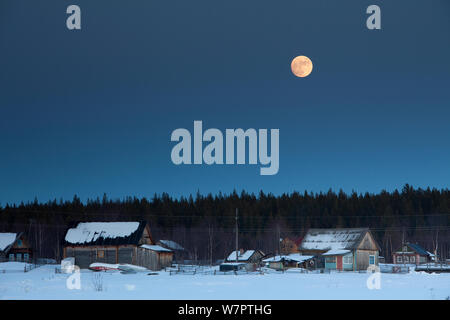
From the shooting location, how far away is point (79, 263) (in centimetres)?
5922

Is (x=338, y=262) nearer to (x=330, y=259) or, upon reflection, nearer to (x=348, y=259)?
(x=330, y=259)

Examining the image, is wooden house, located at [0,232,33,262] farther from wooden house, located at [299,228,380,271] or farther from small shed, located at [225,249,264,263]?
wooden house, located at [299,228,380,271]

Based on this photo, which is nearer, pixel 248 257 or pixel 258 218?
pixel 248 257

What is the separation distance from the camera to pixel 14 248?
274 ft

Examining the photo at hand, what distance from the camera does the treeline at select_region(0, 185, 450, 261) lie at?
382 feet

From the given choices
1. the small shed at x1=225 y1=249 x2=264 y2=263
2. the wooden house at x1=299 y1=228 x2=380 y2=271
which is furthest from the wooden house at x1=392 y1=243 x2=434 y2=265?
the wooden house at x1=299 y1=228 x2=380 y2=271

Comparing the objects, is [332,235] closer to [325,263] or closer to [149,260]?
[325,263]

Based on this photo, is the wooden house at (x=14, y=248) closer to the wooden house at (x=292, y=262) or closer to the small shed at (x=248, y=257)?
the small shed at (x=248, y=257)

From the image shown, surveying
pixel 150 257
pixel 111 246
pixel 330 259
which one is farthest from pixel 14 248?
pixel 330 259

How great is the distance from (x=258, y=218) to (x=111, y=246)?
6846 cm

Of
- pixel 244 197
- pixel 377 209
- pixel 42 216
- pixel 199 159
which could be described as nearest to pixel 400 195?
pixel 377 209

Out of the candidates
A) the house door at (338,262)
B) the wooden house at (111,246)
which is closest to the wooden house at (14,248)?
the wooden house at (111,246)

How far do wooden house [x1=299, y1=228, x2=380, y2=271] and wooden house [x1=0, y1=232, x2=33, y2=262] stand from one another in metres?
43.4
